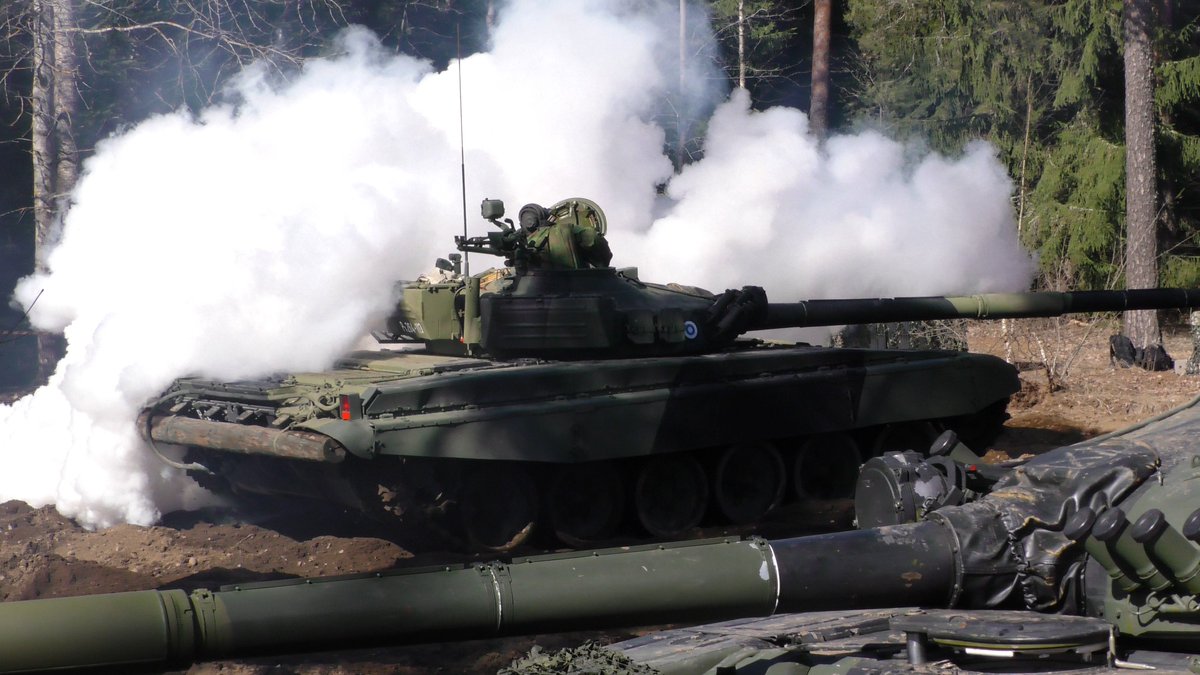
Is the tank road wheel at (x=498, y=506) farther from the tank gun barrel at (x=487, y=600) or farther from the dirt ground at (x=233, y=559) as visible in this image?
the tank gun barrel at (x=487, y=600)

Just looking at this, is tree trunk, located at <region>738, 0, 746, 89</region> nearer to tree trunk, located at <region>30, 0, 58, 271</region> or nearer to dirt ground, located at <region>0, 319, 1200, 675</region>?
dirt ground, located at <region>0, 319, 1200, 675</region>

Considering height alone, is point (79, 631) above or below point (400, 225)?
below

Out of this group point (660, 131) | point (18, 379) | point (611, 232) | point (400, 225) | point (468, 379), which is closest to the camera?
point (468, 379)

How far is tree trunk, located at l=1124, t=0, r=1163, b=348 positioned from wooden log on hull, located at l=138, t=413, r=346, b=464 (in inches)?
501

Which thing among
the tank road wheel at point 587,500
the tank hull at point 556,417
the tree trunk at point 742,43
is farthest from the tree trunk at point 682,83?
the tank road wheel at point 587,500

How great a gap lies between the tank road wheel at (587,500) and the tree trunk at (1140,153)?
10.3 metres

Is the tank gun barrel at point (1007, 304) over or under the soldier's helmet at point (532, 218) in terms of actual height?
under

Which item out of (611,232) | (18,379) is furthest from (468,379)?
(18,379)

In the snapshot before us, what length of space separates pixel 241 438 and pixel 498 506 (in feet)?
6.22

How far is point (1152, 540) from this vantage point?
3879mm

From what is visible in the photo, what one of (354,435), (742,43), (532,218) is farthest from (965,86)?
(354,435)

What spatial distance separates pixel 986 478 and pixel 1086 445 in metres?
0.38

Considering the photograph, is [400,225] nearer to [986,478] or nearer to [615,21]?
[615,21]

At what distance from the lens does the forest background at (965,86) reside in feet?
68.2
